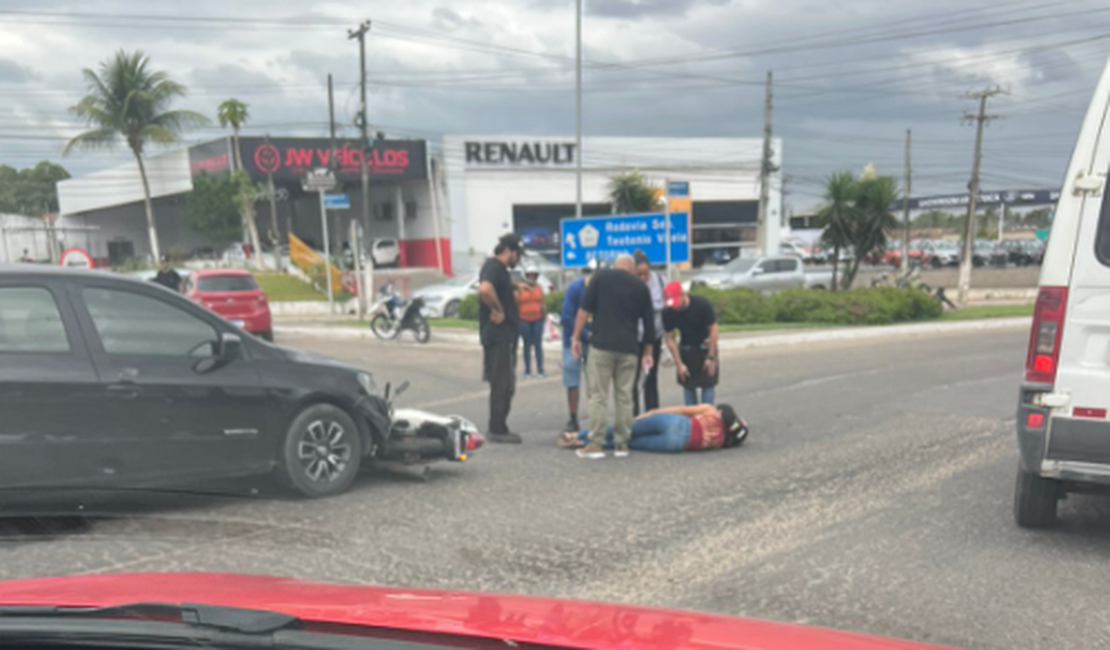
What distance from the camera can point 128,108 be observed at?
122 ft

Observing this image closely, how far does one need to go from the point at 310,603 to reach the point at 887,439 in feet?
24.4

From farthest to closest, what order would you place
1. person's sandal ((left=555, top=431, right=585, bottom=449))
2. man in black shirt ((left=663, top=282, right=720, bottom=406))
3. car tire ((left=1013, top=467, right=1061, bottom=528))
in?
man in black shirt ((left=663, top=282, right=720, bottom=406)) → person's sandal ((left=555, top=431, right=585, bottom=449)) → car tire ((left=1013, top=467, right=1061, bottom=528))

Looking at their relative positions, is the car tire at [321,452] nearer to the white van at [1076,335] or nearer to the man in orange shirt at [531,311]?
the white van at [1076,335]

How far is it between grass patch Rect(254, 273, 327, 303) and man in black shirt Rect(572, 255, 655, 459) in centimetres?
2811

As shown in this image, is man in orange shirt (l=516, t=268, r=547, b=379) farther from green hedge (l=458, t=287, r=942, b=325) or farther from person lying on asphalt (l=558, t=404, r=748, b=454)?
green hedge (l=458, t=287, r=942, b=325)

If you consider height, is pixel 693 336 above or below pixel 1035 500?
above

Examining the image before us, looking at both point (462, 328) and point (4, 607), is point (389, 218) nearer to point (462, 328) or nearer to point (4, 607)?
point (462, 328)

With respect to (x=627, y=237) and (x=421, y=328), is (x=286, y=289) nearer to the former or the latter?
(x=421, y=328)

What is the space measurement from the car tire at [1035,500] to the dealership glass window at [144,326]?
515 centimetres

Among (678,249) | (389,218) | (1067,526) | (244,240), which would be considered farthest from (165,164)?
(1067,526)

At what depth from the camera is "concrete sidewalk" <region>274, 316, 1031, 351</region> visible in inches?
752

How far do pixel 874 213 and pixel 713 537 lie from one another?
2196 cm

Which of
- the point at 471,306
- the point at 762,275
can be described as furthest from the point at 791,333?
the point at 762,275

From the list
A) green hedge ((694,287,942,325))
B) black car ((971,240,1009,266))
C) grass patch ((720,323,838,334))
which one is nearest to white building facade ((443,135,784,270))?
black car ((971,240,1009,266))
